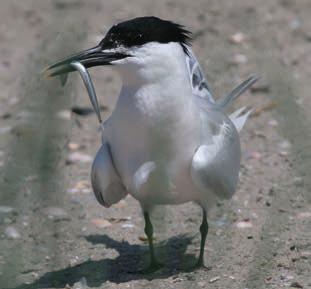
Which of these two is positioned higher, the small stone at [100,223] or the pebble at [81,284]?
the small stone at [100,223]

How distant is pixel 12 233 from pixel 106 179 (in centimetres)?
87

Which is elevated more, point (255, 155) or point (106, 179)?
point (106, 179)

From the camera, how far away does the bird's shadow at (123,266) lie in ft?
16.0

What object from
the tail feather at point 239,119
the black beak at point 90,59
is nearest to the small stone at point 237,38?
the tail feather at point 239,119

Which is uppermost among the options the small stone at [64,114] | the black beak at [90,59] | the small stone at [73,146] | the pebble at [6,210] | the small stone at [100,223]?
the black beak at [90,59]

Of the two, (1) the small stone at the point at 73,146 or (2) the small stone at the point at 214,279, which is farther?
(1) the small stone at the point at 73,146

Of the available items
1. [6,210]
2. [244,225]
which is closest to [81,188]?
[6,210]

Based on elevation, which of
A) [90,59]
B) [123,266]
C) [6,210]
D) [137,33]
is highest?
[137,33]

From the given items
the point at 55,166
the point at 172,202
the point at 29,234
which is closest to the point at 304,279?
the point at 172,202

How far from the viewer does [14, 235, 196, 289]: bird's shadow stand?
488 cm

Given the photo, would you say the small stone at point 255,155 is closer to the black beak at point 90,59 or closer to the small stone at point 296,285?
the small stone at point 296,285

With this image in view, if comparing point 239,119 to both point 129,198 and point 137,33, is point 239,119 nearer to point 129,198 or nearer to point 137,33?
point 129,198

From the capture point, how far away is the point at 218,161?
4707 mm

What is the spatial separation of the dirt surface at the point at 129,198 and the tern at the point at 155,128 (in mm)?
365
